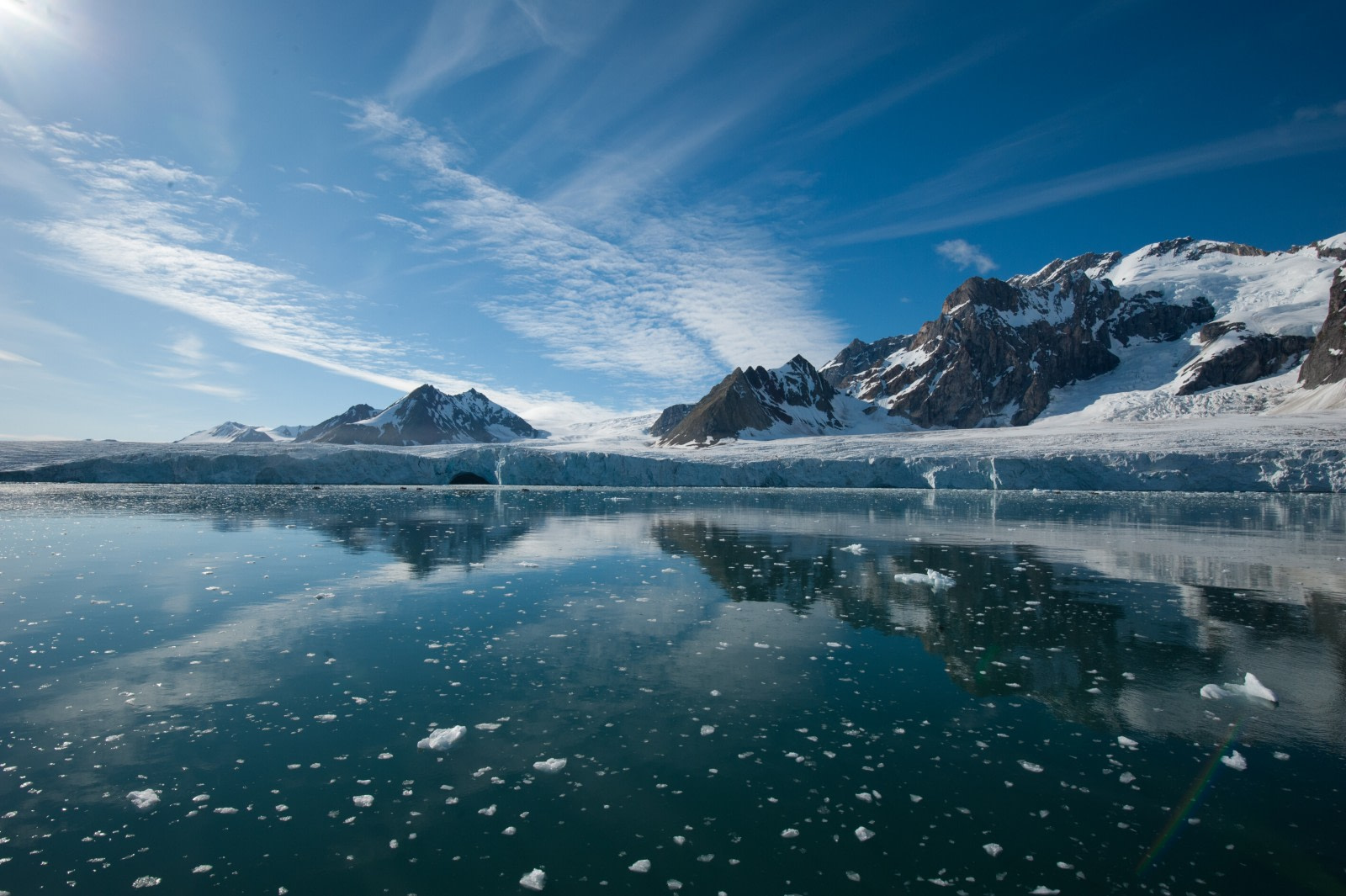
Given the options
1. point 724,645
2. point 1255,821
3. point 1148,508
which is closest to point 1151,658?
point 1255,821

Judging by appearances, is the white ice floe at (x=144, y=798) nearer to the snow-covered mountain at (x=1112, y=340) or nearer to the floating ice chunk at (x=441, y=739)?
the floating ice chunk at (x=441, y=739)

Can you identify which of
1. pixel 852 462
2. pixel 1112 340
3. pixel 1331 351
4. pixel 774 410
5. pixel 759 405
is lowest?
pixel 852 462

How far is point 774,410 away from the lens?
130625 millimetres

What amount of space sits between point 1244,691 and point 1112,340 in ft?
544

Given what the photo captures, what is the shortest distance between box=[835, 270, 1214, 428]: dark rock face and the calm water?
464 ft

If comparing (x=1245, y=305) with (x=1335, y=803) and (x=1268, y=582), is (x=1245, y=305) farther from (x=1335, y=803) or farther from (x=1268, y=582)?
(x=1335, y=803)

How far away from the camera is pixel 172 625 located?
923 centimetres

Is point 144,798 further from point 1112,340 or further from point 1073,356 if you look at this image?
point 1112,340

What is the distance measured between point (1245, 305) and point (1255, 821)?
16809cm

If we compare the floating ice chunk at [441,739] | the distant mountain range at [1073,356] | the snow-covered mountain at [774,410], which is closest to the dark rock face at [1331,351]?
the distant mountain range at [1073,356]

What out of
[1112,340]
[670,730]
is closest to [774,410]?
[1112,340]

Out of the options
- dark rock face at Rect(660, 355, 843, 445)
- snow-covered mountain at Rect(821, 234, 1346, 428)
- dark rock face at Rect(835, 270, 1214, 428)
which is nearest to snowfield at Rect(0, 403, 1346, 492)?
dark rock face at Rect(660, 355, 843, 445)

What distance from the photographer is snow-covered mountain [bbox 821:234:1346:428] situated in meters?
109

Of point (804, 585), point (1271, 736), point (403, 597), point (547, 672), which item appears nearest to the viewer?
point (1271, 736)
